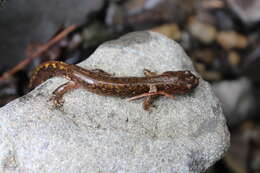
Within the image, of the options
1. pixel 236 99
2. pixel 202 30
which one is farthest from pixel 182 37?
pixel 236 99

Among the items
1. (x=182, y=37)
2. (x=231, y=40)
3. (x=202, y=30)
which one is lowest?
(x=231, y=40)

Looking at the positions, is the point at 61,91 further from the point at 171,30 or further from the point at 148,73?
the point at 171,30

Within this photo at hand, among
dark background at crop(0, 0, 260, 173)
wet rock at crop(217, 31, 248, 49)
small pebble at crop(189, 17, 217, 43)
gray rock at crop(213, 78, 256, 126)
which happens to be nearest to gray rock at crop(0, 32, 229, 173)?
dark background at crop(0, 0, 260, 173)

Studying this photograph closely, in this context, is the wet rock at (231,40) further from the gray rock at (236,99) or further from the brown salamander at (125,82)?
the brown salamander at (125,82)

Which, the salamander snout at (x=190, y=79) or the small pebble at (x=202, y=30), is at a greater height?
the salamander snout at (x=190, y=79)

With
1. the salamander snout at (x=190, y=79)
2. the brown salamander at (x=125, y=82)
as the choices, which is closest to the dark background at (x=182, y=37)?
the brown salamander at (x=125, y=82)

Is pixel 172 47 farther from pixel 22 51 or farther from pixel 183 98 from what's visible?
pixel 22 51

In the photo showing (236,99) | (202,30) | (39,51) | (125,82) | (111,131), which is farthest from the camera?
(202,30)

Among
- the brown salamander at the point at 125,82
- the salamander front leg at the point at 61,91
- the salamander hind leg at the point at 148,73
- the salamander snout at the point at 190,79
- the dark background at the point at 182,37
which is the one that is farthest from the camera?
the dark background at the point at 182,37
